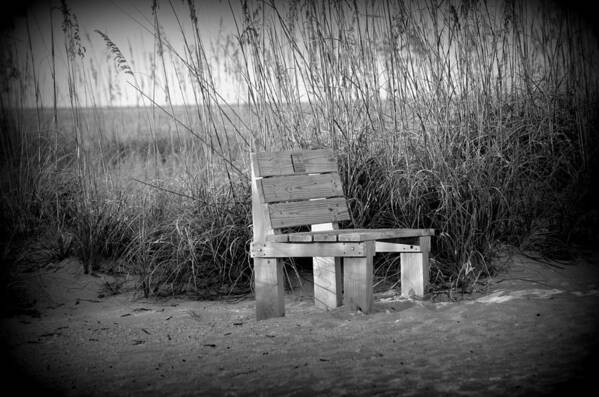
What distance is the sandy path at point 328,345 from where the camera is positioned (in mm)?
2088

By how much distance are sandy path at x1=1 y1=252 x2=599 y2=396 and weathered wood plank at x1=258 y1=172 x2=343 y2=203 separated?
25.8 inches

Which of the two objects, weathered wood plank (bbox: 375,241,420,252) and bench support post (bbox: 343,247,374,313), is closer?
bench support post (bbox: 343,247,374,313)

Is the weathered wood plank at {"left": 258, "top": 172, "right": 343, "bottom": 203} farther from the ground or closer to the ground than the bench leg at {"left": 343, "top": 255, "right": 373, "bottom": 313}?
farther from the ground

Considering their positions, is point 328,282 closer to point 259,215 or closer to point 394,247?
point 394,247

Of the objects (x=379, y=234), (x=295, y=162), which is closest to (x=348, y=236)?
(x=379, y=234)

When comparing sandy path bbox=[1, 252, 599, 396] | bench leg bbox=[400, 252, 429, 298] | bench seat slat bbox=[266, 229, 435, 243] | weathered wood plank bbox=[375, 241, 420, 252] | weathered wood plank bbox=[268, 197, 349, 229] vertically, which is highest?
weathered wood plank bbox=[268, 197, 349, 229]

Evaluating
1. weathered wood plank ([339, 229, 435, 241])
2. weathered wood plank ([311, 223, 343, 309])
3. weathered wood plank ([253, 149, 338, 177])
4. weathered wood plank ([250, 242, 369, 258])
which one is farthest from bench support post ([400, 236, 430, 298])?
weathered wood plank ([253, 149, 338, 177])

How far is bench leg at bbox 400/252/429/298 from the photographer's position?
327cm

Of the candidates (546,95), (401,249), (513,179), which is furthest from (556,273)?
(546,95)

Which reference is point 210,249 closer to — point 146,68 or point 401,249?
point 401,249

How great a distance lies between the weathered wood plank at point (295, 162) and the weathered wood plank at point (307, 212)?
192 millimetres

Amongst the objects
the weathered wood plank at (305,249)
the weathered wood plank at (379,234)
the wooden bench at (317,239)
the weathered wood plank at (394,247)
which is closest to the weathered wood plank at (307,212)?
the wooden bench at (317,239)

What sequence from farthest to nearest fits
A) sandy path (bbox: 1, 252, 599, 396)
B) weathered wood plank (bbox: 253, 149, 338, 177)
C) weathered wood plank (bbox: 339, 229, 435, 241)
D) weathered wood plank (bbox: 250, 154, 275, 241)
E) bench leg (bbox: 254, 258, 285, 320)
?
weathered wood plank (bbox: 253, 149, 338, 177)
weathered wood plank (bbox: 250, 154, 275, 241)
bench leg (bbox: 254, 258, 285, 320)
weathered wood plank (bbox: 339, 229, 435, 241)
sandy path (bbox: 1, 252, 599, 396)

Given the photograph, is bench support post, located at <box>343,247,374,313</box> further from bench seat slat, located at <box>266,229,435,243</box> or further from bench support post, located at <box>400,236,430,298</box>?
bench support post, located at <box>400,236,430,298</box>
